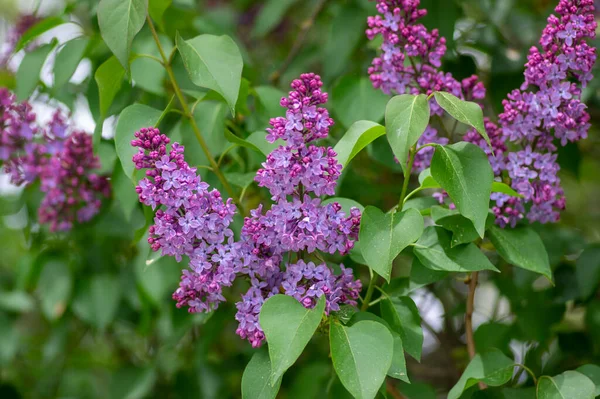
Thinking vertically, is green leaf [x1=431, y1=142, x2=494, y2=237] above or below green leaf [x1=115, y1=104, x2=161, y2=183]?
above

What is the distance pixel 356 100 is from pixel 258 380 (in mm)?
744

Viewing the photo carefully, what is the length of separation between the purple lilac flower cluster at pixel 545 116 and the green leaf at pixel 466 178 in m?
0.19

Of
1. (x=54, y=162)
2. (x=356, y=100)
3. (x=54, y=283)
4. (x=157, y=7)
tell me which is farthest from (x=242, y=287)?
(x=157, y=7)

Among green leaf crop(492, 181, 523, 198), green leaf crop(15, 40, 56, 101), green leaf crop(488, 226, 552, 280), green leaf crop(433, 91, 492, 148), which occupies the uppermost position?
green leaf crop(433, 91, 492, 148)

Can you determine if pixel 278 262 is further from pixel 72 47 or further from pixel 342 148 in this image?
pixel 72 47

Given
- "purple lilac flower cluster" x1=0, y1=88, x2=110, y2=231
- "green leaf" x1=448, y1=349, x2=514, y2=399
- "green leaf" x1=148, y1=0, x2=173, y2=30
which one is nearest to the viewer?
"green leaf" x1=448, y1=349, x2=514, y2=399

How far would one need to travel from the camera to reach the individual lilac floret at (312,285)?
107 cm

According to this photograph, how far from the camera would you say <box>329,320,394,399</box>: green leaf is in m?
0.96

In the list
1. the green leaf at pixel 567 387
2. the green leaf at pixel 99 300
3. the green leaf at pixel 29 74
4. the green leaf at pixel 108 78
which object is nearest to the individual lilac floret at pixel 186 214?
the green leaf at pixel 108 78

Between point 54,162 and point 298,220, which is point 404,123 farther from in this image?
point 54,162

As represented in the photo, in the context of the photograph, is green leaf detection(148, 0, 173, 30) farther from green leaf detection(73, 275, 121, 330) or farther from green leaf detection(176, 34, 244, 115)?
green leaf detection(73, 275, 121, 330)

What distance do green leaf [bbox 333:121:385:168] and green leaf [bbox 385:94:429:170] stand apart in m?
0.07

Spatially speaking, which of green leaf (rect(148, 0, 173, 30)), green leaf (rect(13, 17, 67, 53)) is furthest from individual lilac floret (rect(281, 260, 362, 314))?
green leaf (rect(13, 17, 67, 53))

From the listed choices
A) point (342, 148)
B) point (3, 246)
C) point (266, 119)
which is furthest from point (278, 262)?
point (3, 246)
